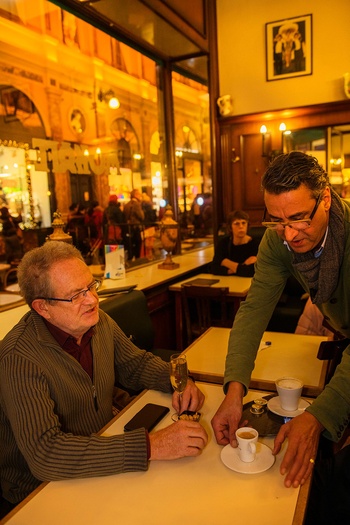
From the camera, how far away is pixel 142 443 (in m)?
1.31

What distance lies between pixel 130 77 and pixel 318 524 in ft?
15.3

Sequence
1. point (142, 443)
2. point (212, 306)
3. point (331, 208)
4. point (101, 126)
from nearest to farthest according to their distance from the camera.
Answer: point (142, 443) < point (331, 208) < point (212, 306) < point (101, 126)

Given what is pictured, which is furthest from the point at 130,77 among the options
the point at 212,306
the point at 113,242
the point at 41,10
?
the point at 212,306

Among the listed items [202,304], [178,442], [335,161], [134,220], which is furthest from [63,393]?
[335,161]

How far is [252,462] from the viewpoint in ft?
Answer: 4.18

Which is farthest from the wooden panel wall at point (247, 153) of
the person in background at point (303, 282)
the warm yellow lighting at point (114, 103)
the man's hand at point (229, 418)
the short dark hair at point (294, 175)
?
the man's hand at point (229, 418)

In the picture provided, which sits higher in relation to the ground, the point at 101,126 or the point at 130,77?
the point at 130,77

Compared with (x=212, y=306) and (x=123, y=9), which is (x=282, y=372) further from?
(x=123, y=9)

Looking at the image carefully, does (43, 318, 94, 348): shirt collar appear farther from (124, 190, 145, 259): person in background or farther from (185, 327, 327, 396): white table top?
(124, 190, 145, 259): person in background

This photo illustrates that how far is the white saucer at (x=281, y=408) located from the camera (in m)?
1.52

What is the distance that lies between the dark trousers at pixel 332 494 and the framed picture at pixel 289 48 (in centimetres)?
465

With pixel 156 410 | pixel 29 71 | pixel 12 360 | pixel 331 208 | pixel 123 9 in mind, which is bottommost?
pixel 156 410

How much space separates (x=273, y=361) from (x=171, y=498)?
42.6 inches

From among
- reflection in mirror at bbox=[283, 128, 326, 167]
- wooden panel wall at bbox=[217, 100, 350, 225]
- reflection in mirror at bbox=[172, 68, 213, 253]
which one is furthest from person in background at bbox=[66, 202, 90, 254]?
reflection in mirror at bbox=[283, 128, 326, 167]
